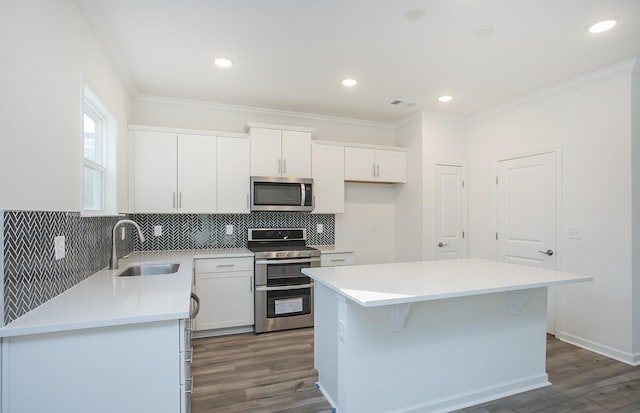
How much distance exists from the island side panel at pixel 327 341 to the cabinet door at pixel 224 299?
131cm

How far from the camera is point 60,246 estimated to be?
1.72 m

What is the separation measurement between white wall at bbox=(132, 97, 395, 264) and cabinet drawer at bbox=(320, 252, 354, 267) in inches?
20.9

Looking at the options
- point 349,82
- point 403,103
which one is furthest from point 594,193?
point 349,82

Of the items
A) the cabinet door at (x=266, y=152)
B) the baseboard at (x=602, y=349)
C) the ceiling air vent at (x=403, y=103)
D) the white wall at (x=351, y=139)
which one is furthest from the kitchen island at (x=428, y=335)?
the ceiling air vent at (x=403, y=103)

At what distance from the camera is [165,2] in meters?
2.01

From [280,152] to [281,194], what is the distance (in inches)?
19.3

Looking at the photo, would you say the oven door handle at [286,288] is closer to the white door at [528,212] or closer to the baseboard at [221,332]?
the baseboard at [221,332]

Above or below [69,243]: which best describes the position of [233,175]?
above

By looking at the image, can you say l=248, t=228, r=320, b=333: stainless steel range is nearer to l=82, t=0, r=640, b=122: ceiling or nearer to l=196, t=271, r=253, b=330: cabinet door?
l=196, t=271, r=253, b=330: cabinet door

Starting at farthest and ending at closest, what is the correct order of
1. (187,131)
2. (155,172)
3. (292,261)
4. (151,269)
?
(292,261)
(187,131)
(155,172)
(151,269)

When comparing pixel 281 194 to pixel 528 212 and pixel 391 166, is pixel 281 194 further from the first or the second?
pixel 528 212

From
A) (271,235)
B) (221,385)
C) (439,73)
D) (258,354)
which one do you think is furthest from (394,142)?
(221,385)

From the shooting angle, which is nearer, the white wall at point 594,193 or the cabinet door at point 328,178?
the white wall at point 594,193

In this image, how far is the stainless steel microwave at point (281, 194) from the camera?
3.70m
